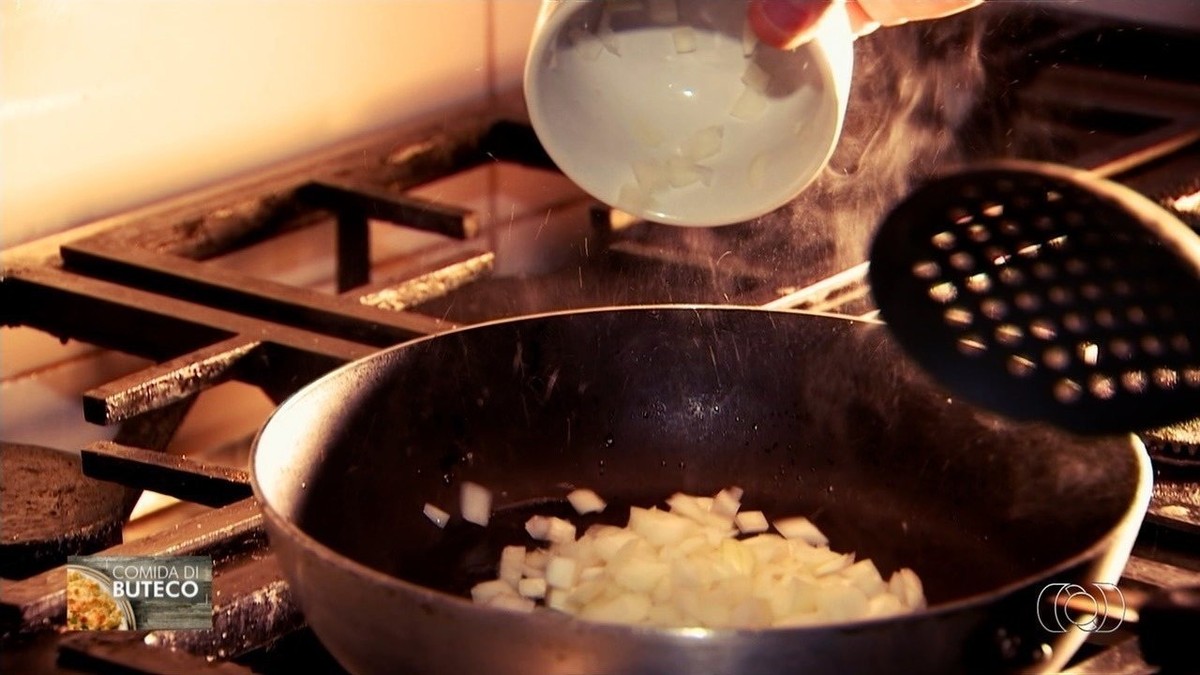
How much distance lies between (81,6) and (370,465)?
16.9 inches

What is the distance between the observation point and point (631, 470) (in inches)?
31.3

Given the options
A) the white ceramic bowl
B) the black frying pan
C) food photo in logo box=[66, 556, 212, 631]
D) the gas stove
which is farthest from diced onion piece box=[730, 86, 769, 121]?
food photo in logo box=[66, 556, 212, 631]

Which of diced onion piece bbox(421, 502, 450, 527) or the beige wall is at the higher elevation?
the beige wall

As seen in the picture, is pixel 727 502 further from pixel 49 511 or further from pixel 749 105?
pixel 49 511

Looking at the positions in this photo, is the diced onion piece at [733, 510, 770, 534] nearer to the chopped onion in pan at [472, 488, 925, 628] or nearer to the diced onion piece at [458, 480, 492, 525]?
the chopped onion in pan at [472, 488, 925, 628]

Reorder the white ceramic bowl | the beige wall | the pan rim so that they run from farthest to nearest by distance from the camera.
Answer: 1. the beige wall
2. the white ceramic bowl
3. the pan rim

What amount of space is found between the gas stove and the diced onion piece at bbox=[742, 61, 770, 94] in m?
0.22

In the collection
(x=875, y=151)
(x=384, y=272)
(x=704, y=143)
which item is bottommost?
(x=384, y=272)

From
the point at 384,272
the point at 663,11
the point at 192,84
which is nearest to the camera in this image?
the point at 663,11

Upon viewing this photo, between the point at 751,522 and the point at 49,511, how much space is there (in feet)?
1.18

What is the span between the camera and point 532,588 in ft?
2.18

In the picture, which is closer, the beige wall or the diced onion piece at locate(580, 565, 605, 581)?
the diced onion piece at locate(580, 565, 605, 581)

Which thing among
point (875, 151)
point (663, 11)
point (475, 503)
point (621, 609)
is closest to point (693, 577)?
point (621, 609)

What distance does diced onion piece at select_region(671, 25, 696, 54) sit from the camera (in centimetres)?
71
